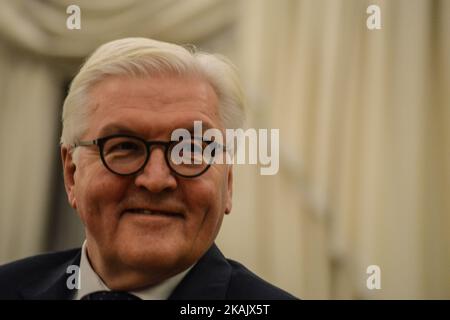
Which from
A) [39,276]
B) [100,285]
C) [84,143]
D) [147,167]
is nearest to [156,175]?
[147,167]

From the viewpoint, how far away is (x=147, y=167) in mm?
1025

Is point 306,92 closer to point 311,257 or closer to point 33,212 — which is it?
point 311,257

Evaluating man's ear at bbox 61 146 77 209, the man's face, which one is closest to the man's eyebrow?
the man's face

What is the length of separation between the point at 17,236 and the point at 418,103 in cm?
104

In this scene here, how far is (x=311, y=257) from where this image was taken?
4.22ft

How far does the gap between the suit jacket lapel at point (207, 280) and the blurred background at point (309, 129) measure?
0.48ft

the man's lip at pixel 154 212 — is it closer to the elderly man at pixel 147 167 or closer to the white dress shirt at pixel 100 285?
the elderly man at pixel 147 167

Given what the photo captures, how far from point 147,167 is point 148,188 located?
0.04 metres

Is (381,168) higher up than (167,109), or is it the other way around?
(167,109)

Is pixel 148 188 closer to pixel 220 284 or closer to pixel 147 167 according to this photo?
pixel 147 167

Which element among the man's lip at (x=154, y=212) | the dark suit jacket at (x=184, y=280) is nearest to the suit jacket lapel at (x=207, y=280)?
the dark suit jacket at (x=184, y=280)

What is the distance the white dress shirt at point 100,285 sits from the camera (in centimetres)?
109

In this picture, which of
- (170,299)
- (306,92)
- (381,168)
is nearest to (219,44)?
(306,92)

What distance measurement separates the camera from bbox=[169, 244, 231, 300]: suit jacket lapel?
1099 millimetres
